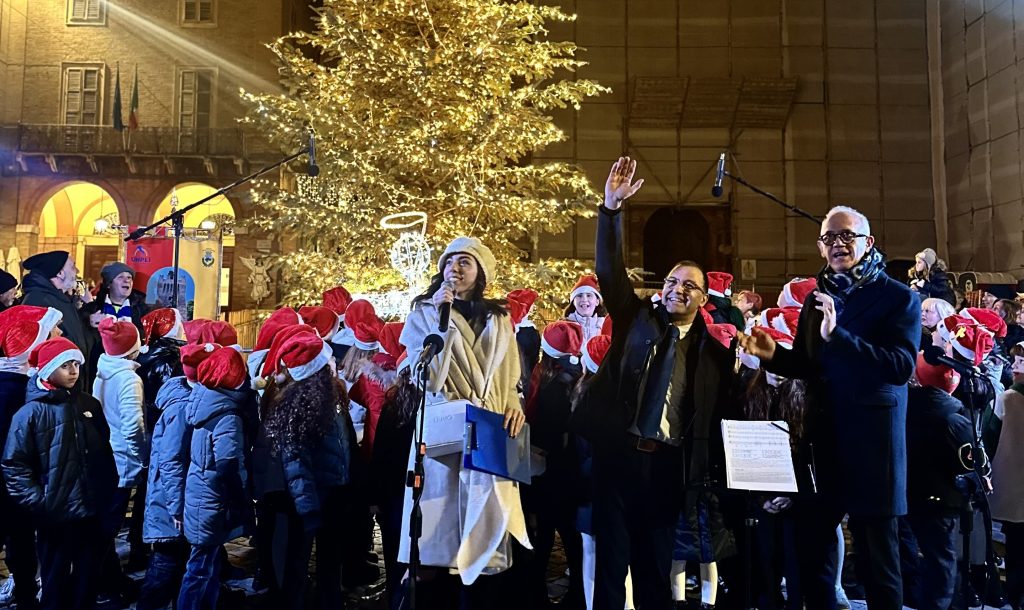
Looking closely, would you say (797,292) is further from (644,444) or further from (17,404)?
(17,404)

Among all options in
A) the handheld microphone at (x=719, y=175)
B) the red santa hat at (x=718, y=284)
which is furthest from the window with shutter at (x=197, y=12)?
the red santa hat at (x=718, y=284)

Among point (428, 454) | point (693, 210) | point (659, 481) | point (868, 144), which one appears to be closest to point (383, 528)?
point (428, 454)

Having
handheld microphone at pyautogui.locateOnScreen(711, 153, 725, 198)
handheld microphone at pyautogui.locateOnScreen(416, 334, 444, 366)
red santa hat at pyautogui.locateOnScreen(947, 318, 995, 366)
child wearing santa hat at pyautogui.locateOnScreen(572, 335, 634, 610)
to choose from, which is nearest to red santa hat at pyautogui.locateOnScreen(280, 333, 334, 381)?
handheld microphone at pyautogui.locateOnScreen(416, 334, 444, 366)

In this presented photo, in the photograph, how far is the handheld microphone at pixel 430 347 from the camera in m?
3.43

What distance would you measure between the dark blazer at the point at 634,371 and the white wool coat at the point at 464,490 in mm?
521

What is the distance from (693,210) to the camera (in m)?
21.8

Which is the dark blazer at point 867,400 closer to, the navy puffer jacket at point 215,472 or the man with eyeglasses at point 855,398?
the man with eyeglasses at point 855,398

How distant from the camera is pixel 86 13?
979 inches

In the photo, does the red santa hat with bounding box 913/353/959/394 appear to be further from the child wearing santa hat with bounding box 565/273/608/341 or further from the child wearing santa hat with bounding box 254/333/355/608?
the child wearing santa hat with bounding box 254/333/355/608

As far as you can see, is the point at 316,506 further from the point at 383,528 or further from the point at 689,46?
the point at 689,46

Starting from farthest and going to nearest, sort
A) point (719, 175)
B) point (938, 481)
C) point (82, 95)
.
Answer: point (82, 95) < point (719, 175) < point (938, 481)

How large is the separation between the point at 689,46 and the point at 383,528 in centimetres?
1972

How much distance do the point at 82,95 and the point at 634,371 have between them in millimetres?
26822

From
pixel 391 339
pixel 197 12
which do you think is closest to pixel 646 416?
pixel 391 339
